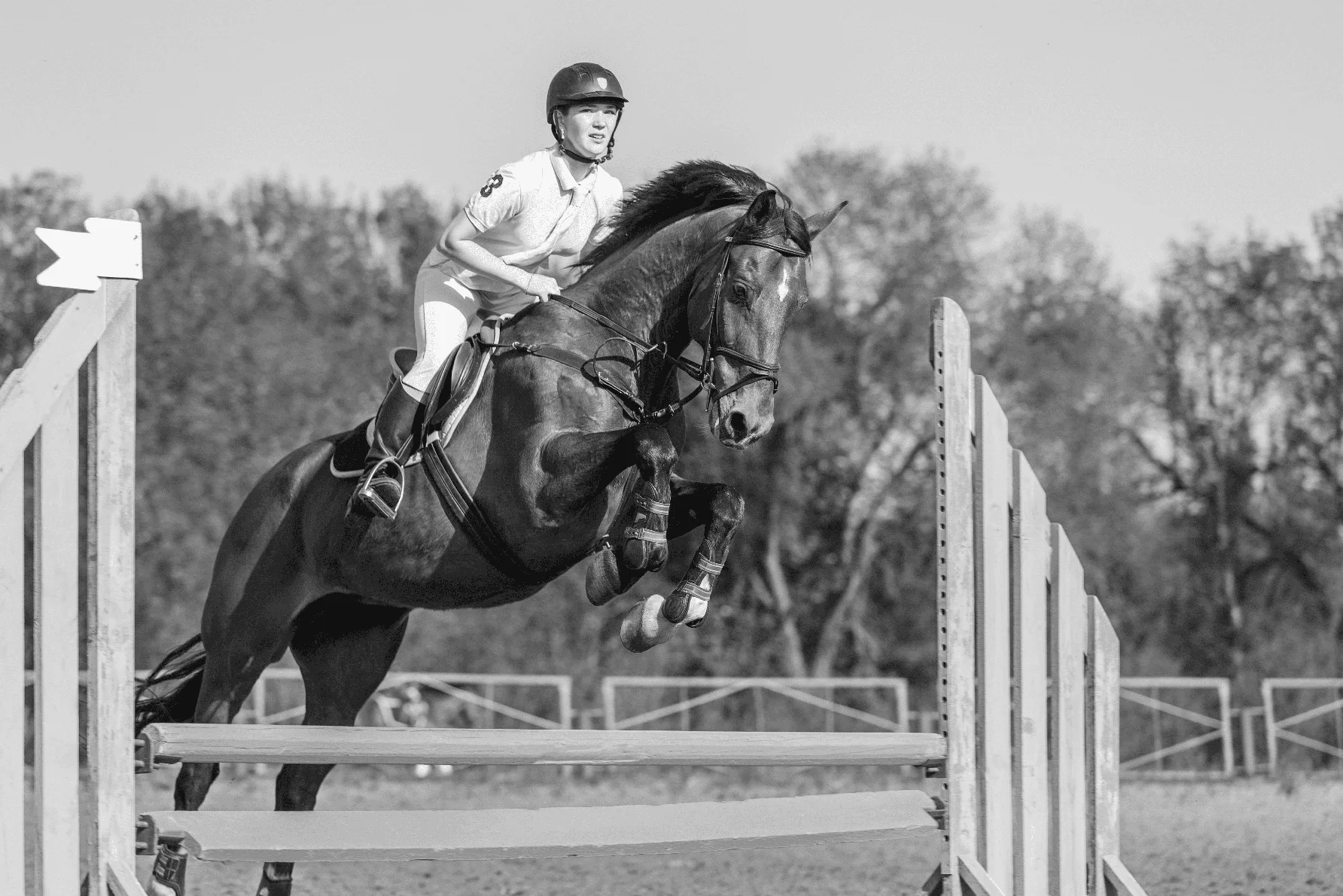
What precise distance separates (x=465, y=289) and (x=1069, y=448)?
26.9 meters

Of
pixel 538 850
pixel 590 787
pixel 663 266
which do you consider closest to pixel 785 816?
pixel 538 850

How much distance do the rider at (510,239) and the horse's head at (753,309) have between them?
63 centimetres

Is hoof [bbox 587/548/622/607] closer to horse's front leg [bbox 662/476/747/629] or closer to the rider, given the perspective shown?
horse's front leg [bbox 662/476/747/629]

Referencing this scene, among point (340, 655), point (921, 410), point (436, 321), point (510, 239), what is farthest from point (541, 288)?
point (921, 410)

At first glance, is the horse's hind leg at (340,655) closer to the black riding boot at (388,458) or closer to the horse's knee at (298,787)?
the horse's knee at (298,787)

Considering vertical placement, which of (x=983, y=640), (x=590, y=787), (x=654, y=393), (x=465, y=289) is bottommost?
(x=590, y=787)

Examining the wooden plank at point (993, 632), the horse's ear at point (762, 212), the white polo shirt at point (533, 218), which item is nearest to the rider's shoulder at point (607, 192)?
the white polo shirt at point (533, 218)

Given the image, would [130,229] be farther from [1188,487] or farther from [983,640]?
[1188,487]

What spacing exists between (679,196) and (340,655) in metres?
2.07

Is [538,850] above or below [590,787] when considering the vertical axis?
above

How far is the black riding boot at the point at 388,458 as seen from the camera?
16.6ft

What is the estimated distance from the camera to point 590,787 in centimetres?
1571

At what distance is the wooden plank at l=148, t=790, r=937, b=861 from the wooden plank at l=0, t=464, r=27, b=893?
1.05 ft

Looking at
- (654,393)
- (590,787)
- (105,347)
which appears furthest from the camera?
(590,787)
